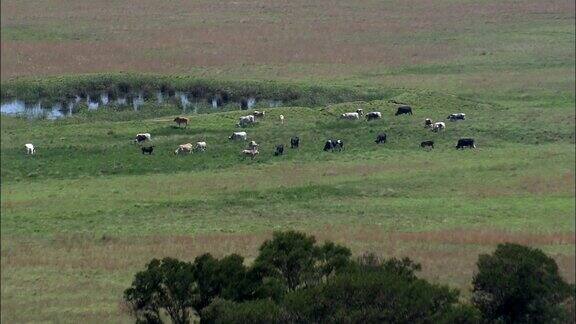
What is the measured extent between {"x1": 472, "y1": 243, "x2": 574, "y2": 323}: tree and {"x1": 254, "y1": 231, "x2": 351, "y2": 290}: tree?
93.8 inches

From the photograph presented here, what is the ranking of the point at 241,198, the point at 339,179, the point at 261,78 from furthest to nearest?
the point at 261,78
the point at 339,179
the point at 241,198

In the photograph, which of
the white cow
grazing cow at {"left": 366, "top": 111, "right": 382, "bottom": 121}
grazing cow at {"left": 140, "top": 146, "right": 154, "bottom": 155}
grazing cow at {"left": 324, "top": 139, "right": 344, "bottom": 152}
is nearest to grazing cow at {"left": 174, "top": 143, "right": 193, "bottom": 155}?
grazing cow at {"left": 140, "top": 146, "right": 154, "bottom": 155}

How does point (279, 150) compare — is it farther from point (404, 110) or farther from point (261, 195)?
point (404, 110)

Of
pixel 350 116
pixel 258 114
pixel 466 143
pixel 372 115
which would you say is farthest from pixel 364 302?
pixel 372 115

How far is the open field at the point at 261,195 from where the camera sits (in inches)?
958

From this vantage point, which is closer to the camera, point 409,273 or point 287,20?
point 409,273

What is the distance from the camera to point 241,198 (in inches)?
1180

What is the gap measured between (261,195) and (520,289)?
1219 centimetres

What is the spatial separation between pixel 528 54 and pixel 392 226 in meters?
23.6

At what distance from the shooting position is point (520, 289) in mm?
18922

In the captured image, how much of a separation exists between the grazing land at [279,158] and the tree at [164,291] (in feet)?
7.30

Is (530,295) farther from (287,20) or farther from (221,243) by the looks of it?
(287,20)

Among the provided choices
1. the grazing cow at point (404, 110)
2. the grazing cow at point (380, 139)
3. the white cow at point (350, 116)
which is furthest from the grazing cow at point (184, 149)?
Result: the grazing cow at point (404, 110)

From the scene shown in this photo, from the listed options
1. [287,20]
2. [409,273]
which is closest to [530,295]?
[409,273]
